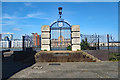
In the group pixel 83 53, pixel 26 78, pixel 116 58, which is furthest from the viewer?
pixel 116 58

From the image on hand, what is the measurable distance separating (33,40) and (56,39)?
3068mm

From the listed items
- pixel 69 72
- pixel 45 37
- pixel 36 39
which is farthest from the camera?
pixel 36 39

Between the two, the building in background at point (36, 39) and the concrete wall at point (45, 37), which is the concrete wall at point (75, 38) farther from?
the building in background at point (36, 39)

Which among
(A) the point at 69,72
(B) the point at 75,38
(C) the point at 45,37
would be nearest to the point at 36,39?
(C) the point at 45,37

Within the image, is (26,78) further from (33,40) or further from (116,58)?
(116,58)

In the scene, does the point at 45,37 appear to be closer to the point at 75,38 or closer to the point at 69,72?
the point at 75,38

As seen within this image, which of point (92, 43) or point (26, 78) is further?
point (92, 43)

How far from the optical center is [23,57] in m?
11.8

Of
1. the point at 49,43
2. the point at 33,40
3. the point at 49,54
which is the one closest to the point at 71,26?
the point at 49,43

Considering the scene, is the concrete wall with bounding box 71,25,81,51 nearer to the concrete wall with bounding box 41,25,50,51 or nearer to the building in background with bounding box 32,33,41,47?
the concrete wall with bounding box 41,25,50,51

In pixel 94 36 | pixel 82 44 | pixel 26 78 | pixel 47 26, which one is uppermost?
pixel 47 26

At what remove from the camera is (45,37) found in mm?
12555

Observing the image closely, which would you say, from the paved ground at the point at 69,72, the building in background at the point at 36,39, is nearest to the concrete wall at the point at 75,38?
the paved ground at the point at 69,72

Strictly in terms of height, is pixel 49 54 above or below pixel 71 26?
below
